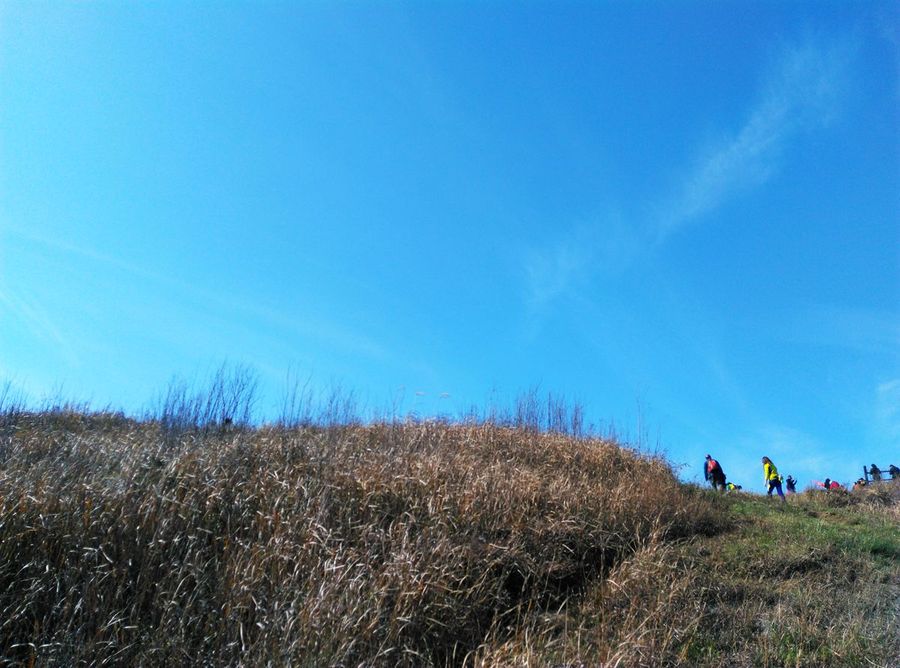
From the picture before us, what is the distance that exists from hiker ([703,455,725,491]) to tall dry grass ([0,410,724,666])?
10.6 meters

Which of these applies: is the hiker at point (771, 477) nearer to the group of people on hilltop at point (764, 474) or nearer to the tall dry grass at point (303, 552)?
the group of people on hilltop at point (764, 474)

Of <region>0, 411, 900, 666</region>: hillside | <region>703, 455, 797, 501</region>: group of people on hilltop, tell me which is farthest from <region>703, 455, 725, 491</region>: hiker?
<region>0, 411, 900, 666</region>: hillside

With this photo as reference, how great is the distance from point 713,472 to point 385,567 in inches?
660

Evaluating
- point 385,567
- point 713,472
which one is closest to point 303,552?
point 385,567

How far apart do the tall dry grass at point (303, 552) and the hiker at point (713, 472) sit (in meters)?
10.6

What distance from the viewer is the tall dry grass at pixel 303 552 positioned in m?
4.94

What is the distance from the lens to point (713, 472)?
64.8 ft

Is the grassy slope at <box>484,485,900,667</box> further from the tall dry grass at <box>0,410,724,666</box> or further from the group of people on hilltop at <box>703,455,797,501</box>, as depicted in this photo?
the group of people on hilltop at <box>703,455,797,501</box>

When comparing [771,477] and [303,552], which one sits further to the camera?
[771,477]

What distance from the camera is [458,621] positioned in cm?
593

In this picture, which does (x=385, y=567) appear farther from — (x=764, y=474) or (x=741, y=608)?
(x=764, y=474)

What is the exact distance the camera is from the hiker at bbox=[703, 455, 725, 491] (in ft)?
63.9

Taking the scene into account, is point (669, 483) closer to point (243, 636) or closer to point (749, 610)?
point (749, 610)

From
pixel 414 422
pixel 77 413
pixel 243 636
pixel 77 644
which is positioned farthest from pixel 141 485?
pixel 77 413
